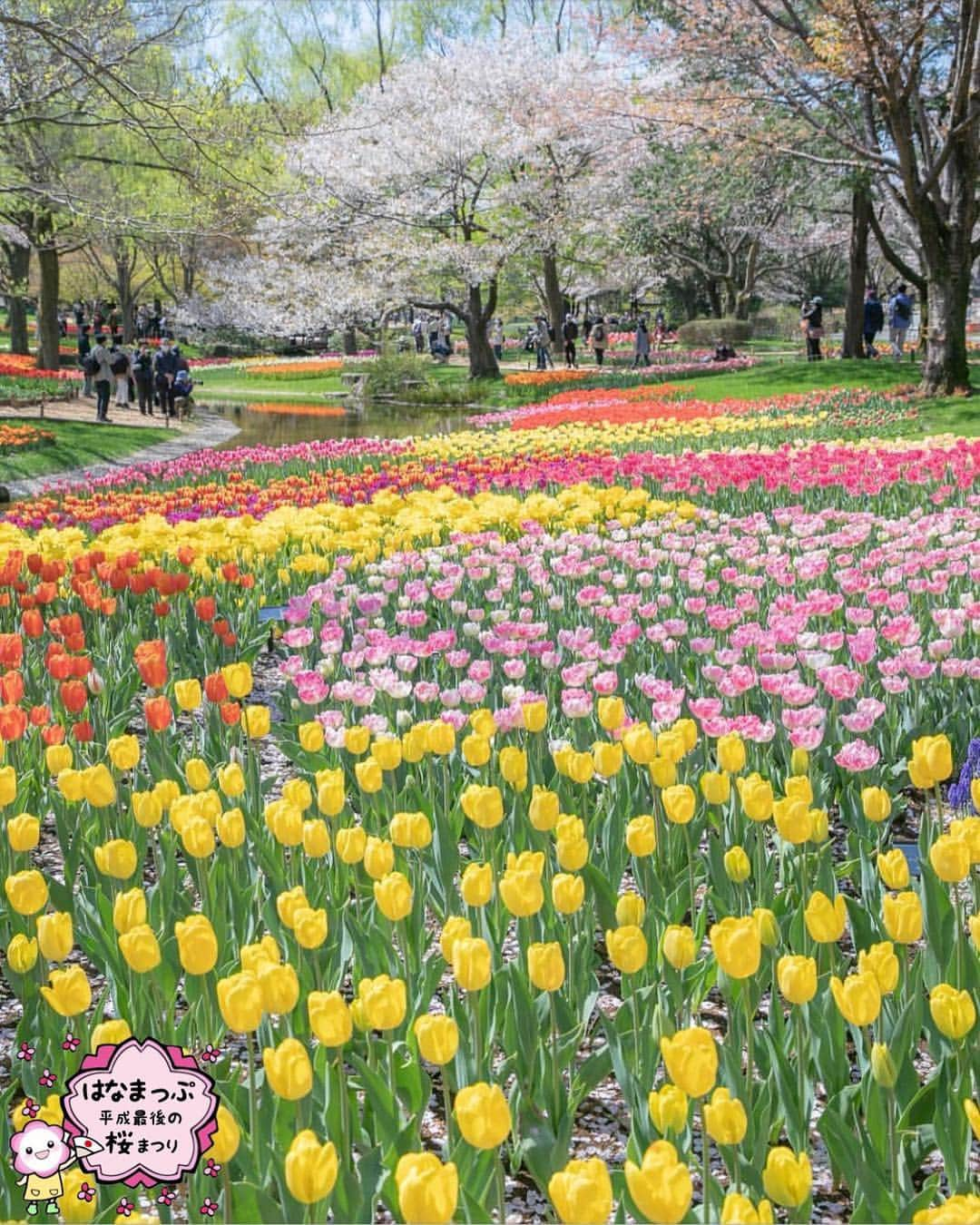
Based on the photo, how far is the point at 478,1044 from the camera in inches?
72.7

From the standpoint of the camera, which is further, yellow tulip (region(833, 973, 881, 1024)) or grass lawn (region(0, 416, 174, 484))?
grass lawn (region(0, 416, 174, 484))

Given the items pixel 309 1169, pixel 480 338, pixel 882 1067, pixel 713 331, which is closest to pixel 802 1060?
pixel 882 1067

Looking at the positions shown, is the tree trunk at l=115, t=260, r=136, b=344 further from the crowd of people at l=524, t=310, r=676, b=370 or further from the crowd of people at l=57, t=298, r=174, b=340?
the crowd of people at l=524, t=310, r=676, b=370

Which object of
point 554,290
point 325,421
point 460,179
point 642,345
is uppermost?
point 460,179

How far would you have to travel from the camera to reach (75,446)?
18031 millimetres

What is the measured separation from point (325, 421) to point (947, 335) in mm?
12800

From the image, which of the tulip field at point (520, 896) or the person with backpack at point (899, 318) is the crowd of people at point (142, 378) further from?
the tulip field at point (520, 896)

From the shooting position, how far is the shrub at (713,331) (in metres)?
37.7

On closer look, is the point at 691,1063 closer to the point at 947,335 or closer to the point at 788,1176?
the point at 788,1176

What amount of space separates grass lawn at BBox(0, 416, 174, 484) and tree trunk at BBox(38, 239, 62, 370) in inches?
259

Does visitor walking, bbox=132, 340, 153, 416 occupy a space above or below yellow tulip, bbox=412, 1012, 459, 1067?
above

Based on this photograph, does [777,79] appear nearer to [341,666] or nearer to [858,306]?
[858,306]

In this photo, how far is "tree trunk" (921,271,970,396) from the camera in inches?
623

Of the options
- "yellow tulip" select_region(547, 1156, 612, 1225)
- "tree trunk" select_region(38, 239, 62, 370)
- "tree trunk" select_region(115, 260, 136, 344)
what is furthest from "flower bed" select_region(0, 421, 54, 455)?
"tree trunk" select_region(115, 260, 136, 344)
